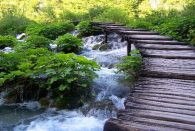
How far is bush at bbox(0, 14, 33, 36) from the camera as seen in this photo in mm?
20344

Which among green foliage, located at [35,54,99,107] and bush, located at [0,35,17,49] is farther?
bush, located at [0,35,17,49]

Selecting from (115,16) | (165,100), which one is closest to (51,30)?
(115,16)

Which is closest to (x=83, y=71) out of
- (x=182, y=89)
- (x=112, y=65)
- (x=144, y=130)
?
(x=112, y=65)

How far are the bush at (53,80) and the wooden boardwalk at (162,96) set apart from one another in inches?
62.8

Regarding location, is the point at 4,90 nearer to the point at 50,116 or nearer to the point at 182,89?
the point at 50,116

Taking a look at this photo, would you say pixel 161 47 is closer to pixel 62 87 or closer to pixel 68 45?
pixel 62 87

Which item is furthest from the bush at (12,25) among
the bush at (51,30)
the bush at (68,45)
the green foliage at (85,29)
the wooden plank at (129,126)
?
the wooden plank at (129,126)

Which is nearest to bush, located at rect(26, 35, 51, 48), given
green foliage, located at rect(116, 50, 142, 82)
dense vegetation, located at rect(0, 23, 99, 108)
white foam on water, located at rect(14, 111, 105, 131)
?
dense vegetation, located at rect(0, 23, 99, 108)

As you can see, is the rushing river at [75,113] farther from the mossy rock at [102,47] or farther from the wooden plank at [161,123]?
the mossy rock at [102,47]

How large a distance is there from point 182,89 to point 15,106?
4003 mm

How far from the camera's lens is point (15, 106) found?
736 centimetres

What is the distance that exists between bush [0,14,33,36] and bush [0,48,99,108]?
12.4m

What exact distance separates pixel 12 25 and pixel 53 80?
49.1 feet

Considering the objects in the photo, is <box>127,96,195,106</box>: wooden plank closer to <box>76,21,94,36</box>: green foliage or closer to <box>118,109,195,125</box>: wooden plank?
<box>118,109,195,125</box>: wooden plank
